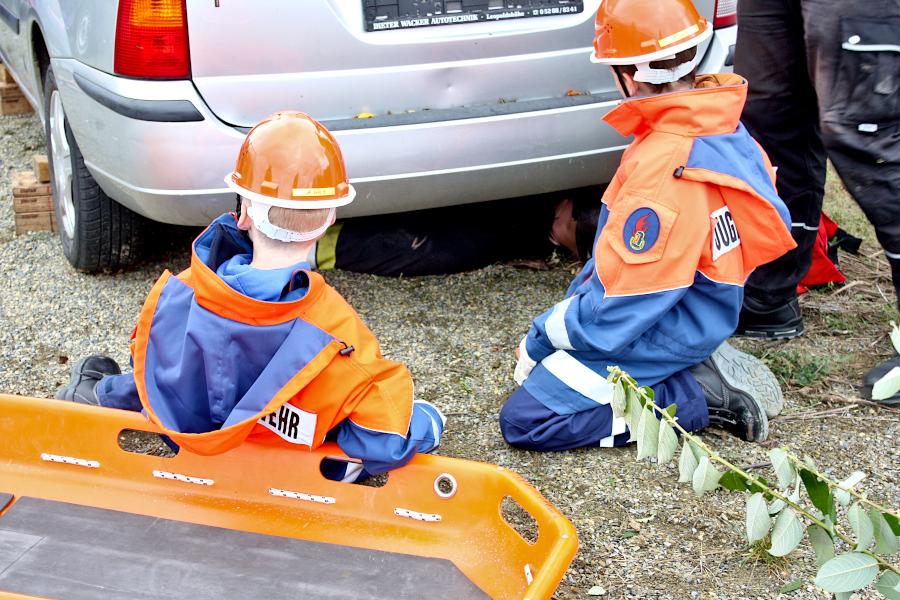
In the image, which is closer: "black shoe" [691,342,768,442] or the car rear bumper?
"black shoe" [691,342,768,442]

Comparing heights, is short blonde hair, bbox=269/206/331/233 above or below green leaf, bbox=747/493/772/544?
above

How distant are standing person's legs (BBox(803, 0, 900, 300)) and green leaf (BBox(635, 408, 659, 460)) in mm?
1812

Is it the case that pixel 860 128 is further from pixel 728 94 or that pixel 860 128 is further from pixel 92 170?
pixel 92 170

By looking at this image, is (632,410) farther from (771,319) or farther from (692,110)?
(771,319)

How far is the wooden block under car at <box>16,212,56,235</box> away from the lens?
479cm

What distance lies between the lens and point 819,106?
11.0ft

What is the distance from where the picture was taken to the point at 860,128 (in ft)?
10.8

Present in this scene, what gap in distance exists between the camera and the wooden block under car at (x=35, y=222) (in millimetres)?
4793

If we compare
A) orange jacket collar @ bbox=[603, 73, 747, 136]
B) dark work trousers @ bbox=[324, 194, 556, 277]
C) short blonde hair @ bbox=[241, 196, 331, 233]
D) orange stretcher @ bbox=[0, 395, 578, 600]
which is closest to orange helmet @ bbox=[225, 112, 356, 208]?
short blonde hair @ bbox=[241, 196, 331, 233]

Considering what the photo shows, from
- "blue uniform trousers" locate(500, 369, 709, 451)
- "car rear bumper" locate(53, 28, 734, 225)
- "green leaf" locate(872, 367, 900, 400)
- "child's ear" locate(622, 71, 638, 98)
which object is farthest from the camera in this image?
"car rear bumper" locate(53, 28, 734, 225)

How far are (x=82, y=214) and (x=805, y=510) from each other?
319 centimetres

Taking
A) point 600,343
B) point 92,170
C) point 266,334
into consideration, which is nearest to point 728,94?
point 600,343

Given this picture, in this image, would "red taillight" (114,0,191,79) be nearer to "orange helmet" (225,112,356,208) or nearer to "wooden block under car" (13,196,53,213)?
"orange helmet" (225,112,356,208)

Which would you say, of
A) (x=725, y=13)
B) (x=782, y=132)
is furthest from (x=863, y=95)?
(x=725, y=13)
